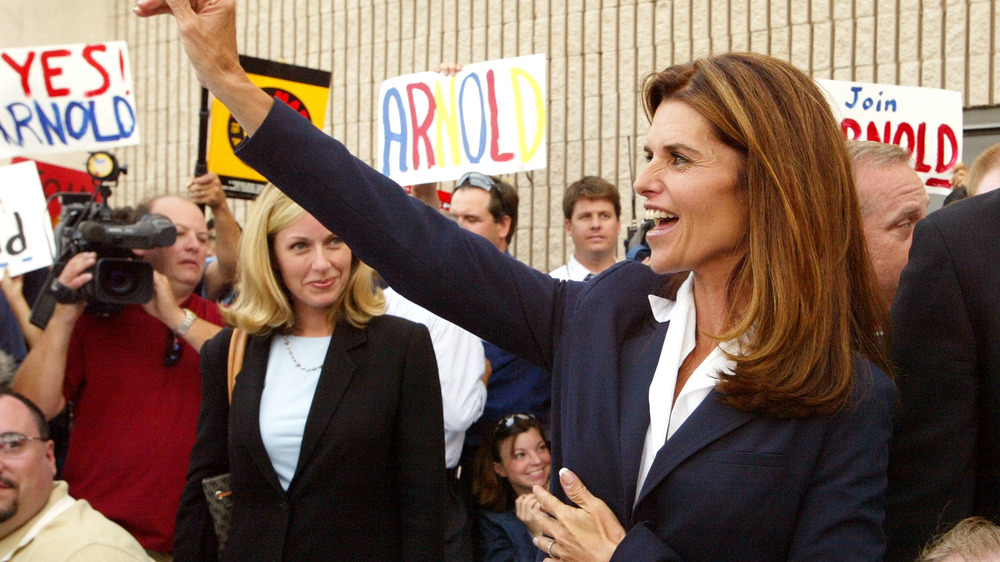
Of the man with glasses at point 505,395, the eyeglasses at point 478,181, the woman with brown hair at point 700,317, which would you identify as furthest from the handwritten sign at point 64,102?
the woman with brown hair at point 700,317

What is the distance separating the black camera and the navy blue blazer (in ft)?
6.75

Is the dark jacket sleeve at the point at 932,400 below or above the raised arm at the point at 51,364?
above

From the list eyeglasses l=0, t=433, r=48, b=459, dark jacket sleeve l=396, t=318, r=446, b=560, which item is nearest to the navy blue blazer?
dark jacket sleeve l=396, t=318, r=446, b=560

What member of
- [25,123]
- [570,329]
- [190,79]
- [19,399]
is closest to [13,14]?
[190,79]

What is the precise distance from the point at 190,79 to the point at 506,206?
15.1ft

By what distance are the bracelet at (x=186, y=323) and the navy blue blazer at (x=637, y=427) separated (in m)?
2.05

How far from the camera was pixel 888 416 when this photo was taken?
1.57m

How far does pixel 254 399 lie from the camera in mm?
2754

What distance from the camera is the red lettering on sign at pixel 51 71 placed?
4.75 meters

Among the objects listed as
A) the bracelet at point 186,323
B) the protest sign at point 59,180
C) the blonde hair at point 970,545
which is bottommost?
the bracelet at point 186,323

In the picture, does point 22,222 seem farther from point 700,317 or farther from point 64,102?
point 700,317

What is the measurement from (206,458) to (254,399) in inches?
8.3

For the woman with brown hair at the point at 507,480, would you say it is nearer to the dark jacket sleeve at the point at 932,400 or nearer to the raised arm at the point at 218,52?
the dark jacket sleeve at the point at 932,400

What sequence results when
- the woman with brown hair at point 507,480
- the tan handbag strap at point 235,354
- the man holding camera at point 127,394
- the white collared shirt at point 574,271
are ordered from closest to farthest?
the tan handbag strap at point 235,354 < the man holding camera at point 127,394 < the woman with brown hair at point 507,480 < the white collared shirt at point 574,271
